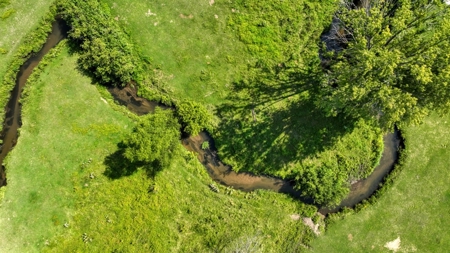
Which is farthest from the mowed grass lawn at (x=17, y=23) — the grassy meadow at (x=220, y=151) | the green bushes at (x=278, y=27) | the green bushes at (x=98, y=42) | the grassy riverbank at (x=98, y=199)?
the green bushes at (x=278, y=27)

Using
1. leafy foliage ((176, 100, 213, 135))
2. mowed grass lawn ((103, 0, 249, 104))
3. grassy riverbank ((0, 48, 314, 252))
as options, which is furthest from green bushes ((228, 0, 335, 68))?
grassy riverbank ((0, 48, 314, 252))

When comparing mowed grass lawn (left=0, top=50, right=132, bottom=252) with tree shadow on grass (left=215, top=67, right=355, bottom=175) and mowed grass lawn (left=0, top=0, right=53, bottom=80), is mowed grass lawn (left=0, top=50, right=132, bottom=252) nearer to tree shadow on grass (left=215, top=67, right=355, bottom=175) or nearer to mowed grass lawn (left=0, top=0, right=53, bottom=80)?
mowed grass lawn (left=0, top=0, right=53, bottom=80)

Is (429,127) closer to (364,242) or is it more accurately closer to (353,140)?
(353,140)

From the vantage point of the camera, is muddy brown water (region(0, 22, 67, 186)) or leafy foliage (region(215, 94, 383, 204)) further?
leafy foliage (region(215, 94, 383, 204))

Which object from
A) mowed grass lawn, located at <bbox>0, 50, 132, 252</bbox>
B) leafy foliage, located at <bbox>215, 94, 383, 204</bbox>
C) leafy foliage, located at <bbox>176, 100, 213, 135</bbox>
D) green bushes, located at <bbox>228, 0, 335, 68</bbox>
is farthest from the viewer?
green bushes, located at <bbox>228, 0, 335, 68</bbox>

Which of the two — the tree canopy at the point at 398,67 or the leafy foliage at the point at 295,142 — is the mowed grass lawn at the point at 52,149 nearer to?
the leafy foliage at the point at 295,142

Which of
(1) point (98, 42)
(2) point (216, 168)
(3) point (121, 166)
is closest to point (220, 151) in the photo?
(2) point (216, 168)

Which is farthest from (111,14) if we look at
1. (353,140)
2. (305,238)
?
(305,238)
